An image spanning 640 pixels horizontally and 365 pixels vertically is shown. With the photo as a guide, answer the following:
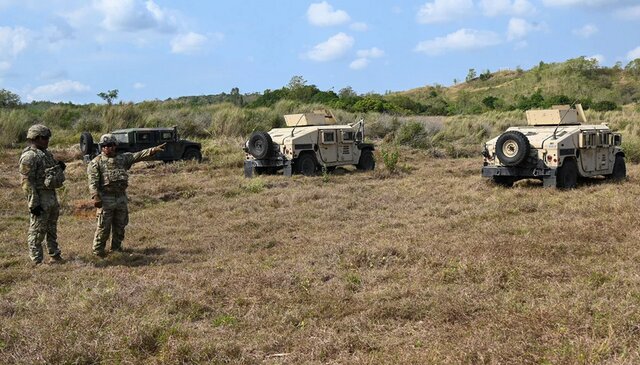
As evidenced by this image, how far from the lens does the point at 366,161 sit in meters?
18.1

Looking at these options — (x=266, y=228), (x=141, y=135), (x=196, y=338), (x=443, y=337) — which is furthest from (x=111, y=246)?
(x=141, y=135)

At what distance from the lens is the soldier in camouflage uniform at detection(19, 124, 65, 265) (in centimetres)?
762

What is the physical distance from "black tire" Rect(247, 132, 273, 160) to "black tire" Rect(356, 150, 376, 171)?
116 inches

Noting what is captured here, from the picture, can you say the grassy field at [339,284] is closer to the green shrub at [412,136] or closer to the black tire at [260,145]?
the black tire at [260,145]

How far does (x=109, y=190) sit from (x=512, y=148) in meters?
8.03

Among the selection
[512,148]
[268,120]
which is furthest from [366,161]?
[268,120]

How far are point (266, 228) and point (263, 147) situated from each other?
6800 millimetres

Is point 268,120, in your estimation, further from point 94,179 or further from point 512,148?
point 94,179

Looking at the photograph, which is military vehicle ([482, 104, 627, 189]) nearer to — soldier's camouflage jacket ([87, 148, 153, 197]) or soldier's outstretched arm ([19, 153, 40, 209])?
soldier's camouflage jacket ([87, 148, 153, 197])

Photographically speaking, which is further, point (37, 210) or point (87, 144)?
point (87, 144)

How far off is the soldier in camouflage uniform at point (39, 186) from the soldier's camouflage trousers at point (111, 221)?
0.52 metres

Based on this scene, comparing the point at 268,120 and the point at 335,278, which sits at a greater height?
the point at 268,120

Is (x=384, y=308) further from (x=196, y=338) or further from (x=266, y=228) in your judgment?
(x=266, y=228)

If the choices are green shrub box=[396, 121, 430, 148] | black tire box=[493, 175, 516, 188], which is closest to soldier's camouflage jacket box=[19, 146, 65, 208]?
black tire box=[493, 175, 516, 188]
